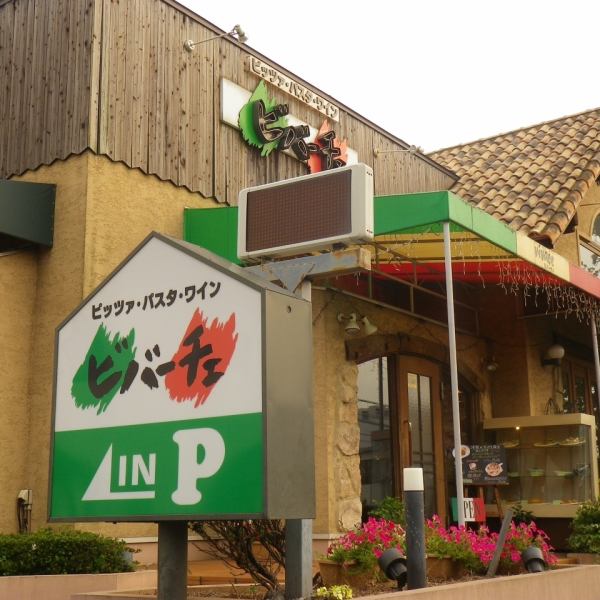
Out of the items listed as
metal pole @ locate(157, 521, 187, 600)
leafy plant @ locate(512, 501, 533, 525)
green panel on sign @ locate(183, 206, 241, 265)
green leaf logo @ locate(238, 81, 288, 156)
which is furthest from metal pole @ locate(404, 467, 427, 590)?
leafy plant @ locate(512, 501, 533, 525)

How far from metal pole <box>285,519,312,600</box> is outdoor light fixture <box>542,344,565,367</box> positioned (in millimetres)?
11306

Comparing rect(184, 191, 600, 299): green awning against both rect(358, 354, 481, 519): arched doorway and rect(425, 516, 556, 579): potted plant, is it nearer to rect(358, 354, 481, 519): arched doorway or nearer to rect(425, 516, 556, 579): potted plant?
rect(358, 354, 481, 519): arched doorway

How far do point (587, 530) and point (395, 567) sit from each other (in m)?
4.79

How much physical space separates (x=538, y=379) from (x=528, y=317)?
44.3 inches

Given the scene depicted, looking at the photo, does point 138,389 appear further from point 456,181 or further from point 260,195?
point 456,181

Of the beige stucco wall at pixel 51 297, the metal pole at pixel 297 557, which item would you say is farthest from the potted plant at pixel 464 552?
the beige stucco wall at pixel 51 297

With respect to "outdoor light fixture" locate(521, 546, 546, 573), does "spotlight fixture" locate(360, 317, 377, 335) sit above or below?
above

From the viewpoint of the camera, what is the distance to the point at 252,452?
3.59m

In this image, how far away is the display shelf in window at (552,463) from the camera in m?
13.5

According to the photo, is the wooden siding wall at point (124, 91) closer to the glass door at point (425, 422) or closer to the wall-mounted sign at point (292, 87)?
the wall-mounted sign at point (292, 87)

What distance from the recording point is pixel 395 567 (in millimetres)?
6348

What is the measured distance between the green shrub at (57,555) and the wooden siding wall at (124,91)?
4319mm

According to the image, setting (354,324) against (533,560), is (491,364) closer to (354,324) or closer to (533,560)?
(354,324)

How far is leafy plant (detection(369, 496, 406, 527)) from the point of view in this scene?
11539 mm
